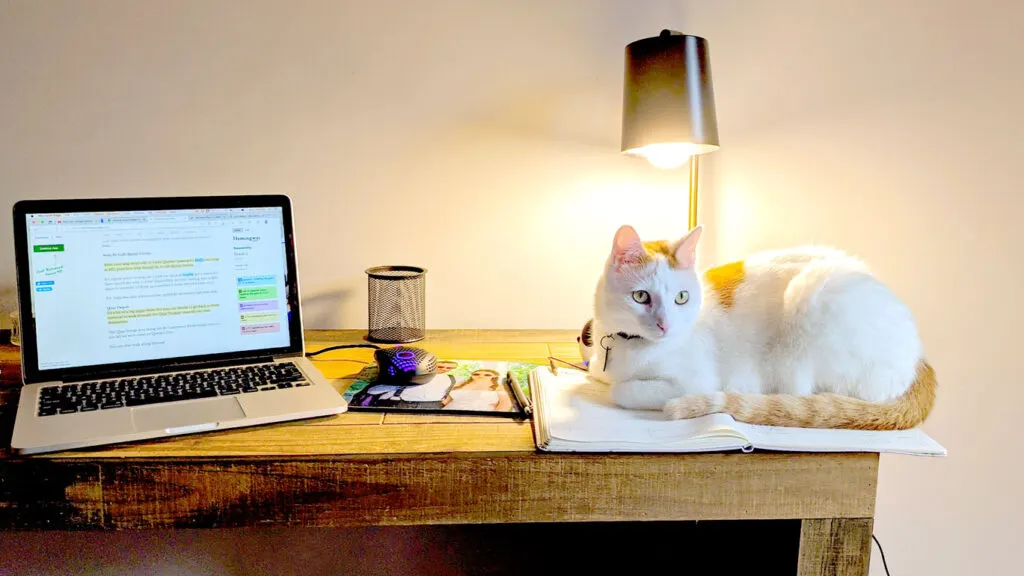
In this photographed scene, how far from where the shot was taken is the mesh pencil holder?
1.34 metres

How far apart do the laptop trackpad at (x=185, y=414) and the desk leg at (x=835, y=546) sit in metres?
0.74

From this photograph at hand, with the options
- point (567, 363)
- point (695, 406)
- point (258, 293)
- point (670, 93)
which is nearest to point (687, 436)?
point (695, 406)

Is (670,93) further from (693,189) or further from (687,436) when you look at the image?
(687,436)

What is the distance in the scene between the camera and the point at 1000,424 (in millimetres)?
1240

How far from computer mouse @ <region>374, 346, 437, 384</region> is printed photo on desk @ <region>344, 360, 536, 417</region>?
0.01m

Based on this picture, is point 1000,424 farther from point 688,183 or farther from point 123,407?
point 123,407

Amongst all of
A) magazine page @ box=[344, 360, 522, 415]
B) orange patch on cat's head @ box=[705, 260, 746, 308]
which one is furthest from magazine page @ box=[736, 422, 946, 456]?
magazine page @ box=[344, 360, 522, 415]

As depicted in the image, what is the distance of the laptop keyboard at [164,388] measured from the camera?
95 centimetres

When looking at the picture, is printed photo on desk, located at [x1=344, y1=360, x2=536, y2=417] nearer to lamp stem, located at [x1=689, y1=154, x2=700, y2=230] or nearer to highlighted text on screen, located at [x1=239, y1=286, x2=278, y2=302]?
highlighted text on screen, located at [x1=239, y1=286, x2=278, y2=302]

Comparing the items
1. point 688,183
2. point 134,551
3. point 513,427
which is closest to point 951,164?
point 688,183

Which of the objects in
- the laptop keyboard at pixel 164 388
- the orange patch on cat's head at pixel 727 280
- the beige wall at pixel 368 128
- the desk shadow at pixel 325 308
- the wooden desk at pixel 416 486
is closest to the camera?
the wooden desk at pixel 416 486

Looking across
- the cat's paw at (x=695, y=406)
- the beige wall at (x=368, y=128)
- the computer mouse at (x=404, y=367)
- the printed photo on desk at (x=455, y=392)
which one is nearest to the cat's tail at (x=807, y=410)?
the cat's paw at (x=695, y=406)

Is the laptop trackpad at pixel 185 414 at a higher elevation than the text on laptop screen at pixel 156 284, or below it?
below

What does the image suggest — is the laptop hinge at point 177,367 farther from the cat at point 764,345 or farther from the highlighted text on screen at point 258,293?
the cat at point 764,345
